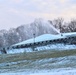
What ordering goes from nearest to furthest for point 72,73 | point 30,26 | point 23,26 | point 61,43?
point 72,73, point 61,43, point 30,26, point 23,26

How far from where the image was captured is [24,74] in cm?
2048

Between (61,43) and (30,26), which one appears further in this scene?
(30,26)

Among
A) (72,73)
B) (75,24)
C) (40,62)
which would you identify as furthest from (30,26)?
(72,73)

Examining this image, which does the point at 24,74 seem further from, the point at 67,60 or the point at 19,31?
the point at 19,31

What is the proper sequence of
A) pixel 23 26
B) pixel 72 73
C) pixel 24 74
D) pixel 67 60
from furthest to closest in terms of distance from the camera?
pixel 23 26, pixel 67 60, pixel 24 74, pixel 72 73

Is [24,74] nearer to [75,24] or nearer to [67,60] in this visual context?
[67,60]

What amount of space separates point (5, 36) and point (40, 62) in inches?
4477

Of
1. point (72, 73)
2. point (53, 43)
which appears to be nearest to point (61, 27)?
point (53, 43)

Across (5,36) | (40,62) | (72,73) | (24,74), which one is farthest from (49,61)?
(5,36)

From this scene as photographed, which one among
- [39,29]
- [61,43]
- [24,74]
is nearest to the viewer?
[24,74]

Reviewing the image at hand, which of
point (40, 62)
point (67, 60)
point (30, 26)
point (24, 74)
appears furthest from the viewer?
point (30, 26)

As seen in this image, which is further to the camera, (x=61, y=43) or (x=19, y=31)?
(x=19, y=31)

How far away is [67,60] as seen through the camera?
25.6 metres

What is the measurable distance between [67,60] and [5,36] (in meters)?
116
